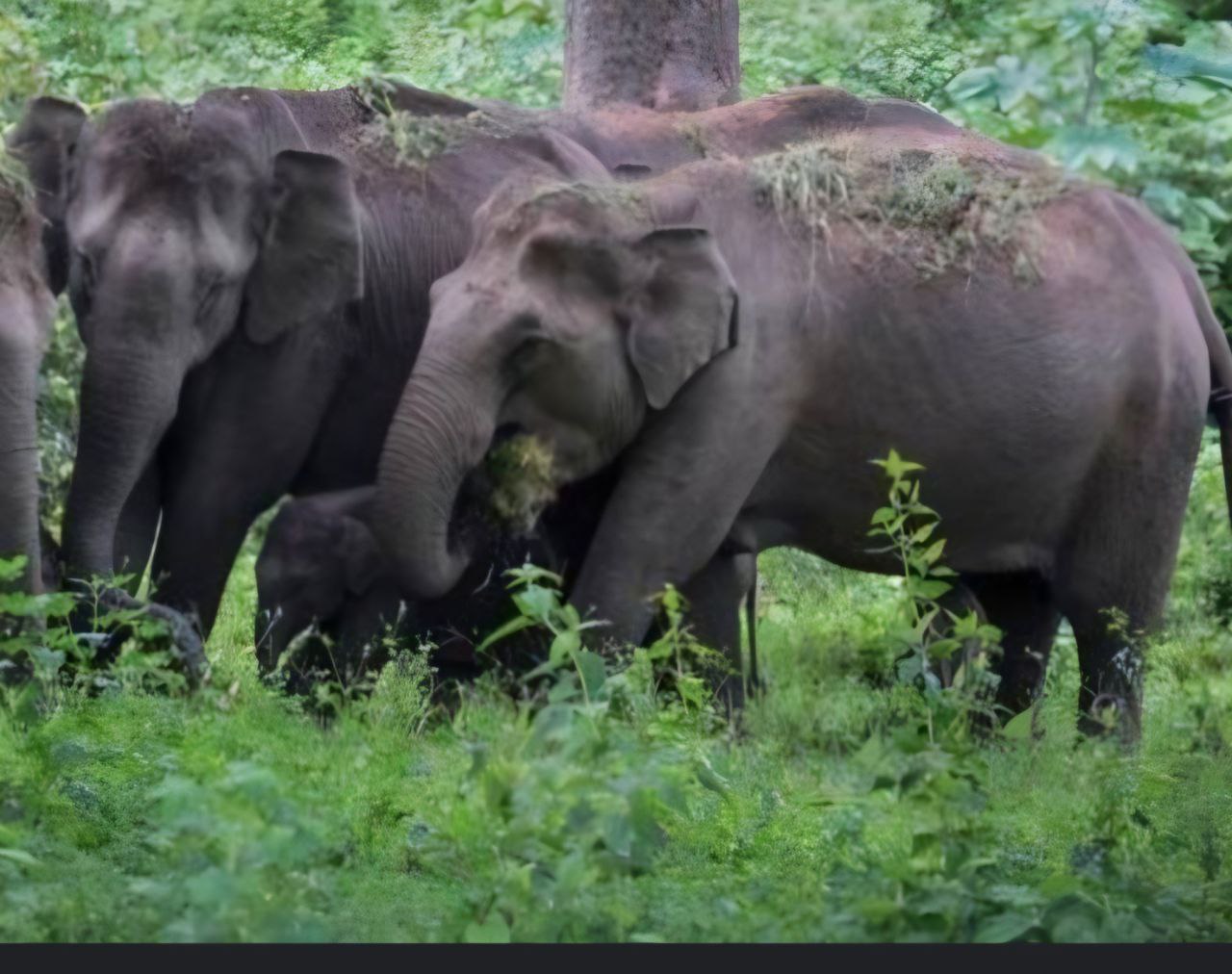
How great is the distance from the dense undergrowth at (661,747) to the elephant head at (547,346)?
1.33 feet

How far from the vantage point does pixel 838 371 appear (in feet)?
21.3

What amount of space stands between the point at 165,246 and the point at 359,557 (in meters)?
0.89

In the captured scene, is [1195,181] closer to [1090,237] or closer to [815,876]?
[1090,237]

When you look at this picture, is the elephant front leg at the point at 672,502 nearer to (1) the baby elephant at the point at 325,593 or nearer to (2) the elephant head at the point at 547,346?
(2) the elephant head at the point at 547,346

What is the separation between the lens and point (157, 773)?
5133 millimetres

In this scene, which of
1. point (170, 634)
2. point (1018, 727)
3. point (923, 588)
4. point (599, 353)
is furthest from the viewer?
point (599, 353)

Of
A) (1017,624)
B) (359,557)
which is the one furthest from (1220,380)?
(359,557)

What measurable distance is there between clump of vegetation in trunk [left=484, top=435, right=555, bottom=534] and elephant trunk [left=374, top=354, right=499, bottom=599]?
0.56 ft

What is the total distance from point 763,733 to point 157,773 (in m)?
1.74

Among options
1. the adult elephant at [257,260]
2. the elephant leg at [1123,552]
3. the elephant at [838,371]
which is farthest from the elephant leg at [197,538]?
the elephant leg at [1123,552]

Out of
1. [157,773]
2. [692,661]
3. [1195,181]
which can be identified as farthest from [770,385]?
[157,773]

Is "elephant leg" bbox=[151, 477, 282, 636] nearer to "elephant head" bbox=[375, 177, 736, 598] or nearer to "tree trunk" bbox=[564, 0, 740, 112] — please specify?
"elephant head" bbox=[375, 177, 736, 598]

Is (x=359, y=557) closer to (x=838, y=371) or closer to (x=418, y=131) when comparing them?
(x=418, y=131)

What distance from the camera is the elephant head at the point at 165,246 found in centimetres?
610
